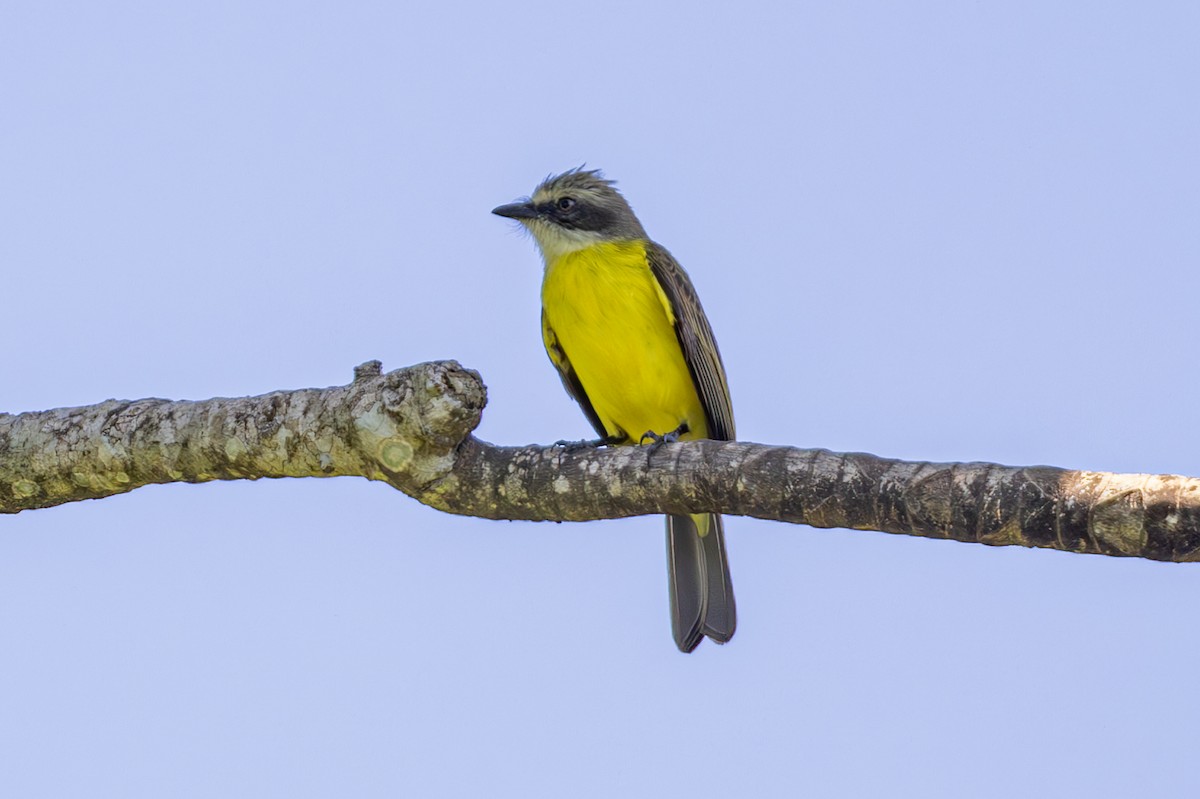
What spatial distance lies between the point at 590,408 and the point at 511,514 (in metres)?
2.43

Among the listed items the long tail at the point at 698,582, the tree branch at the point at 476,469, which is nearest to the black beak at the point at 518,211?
the long tail at the point at 698,582

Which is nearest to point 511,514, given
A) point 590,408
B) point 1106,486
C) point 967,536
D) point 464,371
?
point 464,371

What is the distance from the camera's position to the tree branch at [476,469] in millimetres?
3797

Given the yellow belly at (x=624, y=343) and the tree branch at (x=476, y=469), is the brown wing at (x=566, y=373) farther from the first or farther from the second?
the tree branch at (x=476, y=469)

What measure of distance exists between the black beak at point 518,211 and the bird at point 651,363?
0.49 metres

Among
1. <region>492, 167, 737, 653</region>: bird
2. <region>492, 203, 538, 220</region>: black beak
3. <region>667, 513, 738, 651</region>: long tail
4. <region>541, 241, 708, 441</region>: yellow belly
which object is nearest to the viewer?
<region>667, 513, 738, 651</region>: long tail

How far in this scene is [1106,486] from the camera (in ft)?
12.0

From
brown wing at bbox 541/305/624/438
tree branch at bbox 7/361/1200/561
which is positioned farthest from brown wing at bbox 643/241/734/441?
tree branch at bbox 7/361/1200/561

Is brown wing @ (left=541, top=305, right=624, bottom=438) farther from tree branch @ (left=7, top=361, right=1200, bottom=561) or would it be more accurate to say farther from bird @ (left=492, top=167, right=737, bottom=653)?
tree branch @ (left=7, top=361, right=1200, bottom=561)

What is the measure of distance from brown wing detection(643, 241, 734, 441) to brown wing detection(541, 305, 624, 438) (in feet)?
2.04

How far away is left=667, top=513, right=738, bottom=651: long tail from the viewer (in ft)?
19.7

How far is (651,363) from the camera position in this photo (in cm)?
638

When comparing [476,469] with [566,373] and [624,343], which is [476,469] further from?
[566,373]

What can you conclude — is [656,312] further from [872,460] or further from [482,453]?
[872,460]
